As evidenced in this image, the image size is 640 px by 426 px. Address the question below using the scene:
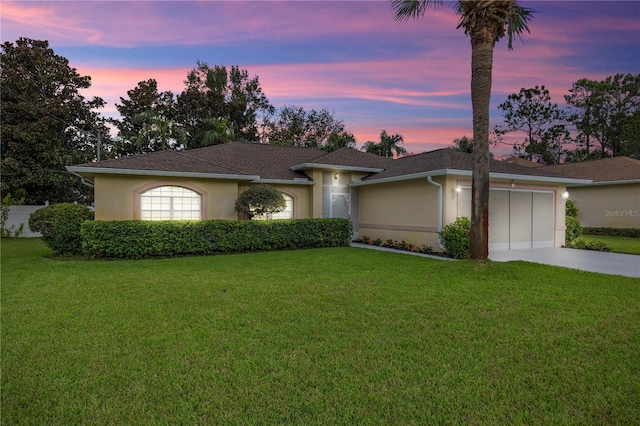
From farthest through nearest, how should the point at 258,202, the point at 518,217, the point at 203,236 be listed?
the point at 518,217
the point at 258,202
the point at 203,236

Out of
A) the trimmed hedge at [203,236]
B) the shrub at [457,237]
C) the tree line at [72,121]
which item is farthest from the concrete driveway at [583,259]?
the tree line at [72,121]

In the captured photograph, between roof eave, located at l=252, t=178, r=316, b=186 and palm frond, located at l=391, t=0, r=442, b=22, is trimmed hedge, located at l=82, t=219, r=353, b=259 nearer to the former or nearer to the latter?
roof eave, located at l=252, t=178, r=316, b=186

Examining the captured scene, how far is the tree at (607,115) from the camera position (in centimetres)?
3316

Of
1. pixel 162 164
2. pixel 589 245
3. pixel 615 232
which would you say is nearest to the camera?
pixel 162 164

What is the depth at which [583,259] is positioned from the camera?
10531 mm

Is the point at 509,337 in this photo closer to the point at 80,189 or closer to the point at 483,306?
the point at 483,306

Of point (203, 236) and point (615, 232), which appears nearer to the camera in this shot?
point (203, 236)

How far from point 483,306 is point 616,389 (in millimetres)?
2495

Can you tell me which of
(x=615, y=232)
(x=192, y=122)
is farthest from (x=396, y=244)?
(x=192, y=122)

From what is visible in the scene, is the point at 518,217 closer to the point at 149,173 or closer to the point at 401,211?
the point at 401,211

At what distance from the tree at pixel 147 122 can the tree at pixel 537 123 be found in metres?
36.0

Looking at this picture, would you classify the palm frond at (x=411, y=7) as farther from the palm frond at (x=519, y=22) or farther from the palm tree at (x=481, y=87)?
the palm frond at (x=519, y=22)

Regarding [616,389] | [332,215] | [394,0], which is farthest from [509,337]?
[332,215]

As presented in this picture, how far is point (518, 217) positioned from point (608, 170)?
38.7 feet
